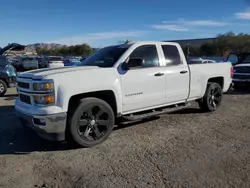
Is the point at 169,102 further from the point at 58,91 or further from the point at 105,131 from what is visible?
the point at 58,91

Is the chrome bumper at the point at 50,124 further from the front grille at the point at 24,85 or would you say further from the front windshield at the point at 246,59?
the front windshield at the point at 246,59

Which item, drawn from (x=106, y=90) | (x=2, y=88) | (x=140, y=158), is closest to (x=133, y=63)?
(x=106, y=90)

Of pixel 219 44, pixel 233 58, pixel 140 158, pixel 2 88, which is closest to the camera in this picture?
pixel 140 158

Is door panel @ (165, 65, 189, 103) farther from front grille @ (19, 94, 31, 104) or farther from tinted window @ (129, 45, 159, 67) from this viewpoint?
front grille @ (19, 94, 31, 104)

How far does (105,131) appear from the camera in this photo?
5066 millimetres

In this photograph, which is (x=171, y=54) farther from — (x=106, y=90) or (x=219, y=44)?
(x=219, y=44)

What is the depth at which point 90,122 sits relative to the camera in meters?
4.88

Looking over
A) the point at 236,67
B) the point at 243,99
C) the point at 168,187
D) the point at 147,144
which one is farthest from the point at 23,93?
the point at 236,67

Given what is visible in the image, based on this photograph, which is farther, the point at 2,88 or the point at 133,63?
the point at 2,88

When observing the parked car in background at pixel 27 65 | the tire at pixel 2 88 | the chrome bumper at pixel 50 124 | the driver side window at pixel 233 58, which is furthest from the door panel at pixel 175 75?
the parked car in background at pixel 27 65

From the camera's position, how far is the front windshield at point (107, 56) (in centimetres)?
550

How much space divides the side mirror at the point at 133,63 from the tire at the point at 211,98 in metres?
2.89

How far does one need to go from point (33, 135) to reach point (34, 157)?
50.7 inches

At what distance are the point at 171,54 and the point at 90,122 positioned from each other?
268 cm
